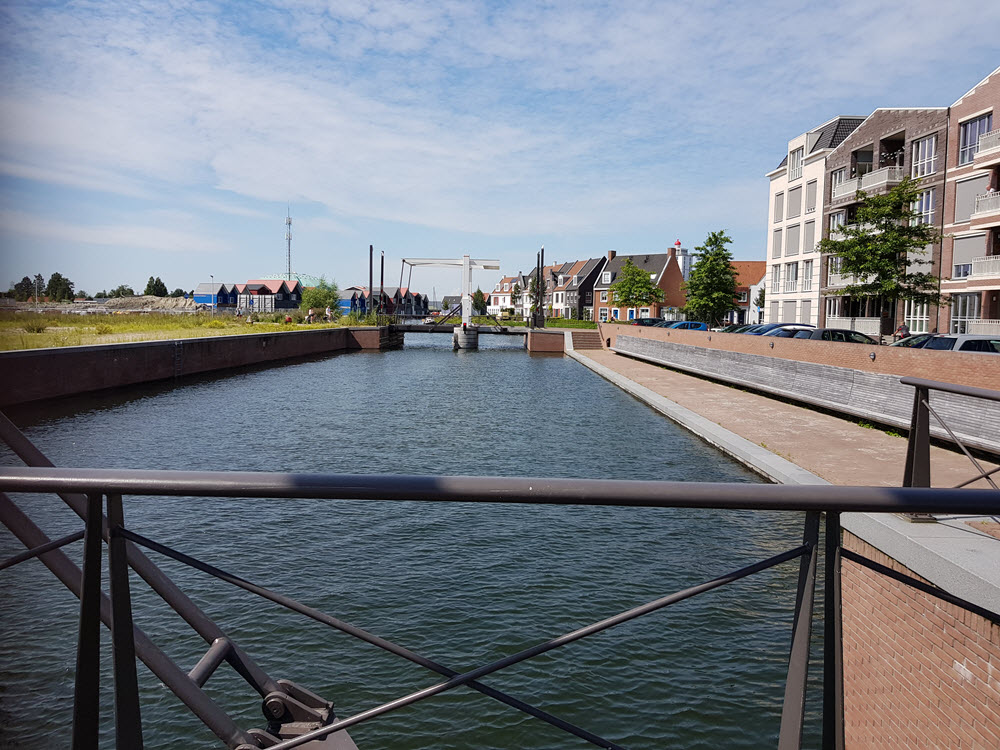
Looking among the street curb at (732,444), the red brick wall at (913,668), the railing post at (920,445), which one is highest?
the railing post at (920,445)

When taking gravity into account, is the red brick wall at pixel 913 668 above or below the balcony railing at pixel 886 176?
below

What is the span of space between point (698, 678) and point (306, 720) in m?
4.15

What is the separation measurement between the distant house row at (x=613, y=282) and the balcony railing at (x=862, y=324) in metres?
32.8

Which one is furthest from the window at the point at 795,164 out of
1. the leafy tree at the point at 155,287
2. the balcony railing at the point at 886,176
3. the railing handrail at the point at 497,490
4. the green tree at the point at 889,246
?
the leafy tree at the point at 155,287

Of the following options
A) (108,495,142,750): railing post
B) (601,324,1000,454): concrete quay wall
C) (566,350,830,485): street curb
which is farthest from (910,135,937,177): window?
(108,495,142,750): railing post

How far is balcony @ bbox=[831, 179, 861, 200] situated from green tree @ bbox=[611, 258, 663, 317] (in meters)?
30.3

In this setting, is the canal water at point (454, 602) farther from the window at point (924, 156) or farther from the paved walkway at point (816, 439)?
the window at point (924, 156)

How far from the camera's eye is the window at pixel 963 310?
116ft

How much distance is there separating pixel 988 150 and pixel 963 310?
24.3ft

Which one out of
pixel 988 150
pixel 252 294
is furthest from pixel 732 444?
pixel 252 294

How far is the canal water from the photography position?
5.67 meters

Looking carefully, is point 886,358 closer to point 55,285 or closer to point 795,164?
point 55,285

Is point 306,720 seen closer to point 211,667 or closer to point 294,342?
point 211,667

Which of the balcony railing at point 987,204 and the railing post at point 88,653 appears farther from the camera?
the balcony railing at point 987,204
